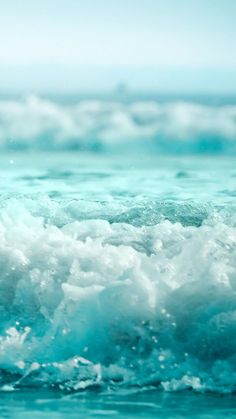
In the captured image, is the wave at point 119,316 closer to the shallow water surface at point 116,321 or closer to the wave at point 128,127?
the shallow water surface at point 116,321

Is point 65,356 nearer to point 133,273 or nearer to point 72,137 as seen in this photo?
point 133,273

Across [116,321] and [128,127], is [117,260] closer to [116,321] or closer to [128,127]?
[116,321]

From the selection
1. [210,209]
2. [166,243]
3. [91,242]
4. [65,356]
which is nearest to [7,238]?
[91,242]

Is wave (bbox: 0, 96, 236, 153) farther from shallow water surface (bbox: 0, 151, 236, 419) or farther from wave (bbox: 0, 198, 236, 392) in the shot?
wave (bbox: 0, 198, 236, 392)

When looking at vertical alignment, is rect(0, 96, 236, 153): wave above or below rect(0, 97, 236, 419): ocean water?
above

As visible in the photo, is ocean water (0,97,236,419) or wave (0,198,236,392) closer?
A: ocean water (0,97,236,419)

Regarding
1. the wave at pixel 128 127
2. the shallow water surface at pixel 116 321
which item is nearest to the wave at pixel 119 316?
the shallow water surface at pixel 116 321

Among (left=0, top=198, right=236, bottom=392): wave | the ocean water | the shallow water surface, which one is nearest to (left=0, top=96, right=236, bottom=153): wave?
the ocean water
